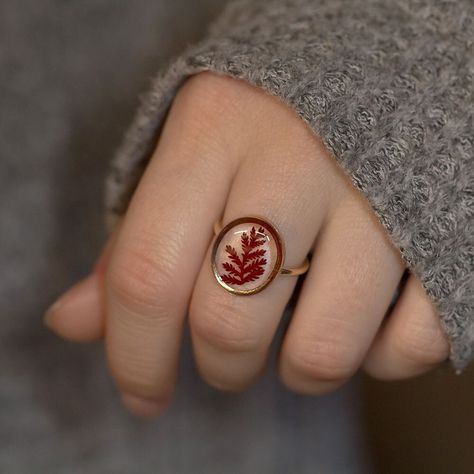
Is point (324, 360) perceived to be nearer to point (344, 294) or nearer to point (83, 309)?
point (344, 294)

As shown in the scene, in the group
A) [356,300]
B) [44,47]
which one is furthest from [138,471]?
[44,47]

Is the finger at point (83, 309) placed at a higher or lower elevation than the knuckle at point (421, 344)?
lower

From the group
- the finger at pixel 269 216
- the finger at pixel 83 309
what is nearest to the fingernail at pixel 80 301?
the finger at pixel 83 309

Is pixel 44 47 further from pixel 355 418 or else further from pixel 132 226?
pixel 355 418

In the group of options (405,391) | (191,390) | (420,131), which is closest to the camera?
(420,131)

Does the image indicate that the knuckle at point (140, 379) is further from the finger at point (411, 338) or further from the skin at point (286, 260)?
the finger at point (411, 338)

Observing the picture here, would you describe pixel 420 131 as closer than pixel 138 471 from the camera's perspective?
Yes

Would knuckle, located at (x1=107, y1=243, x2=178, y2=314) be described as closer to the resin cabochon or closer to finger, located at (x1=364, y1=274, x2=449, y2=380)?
the resin cabochon
